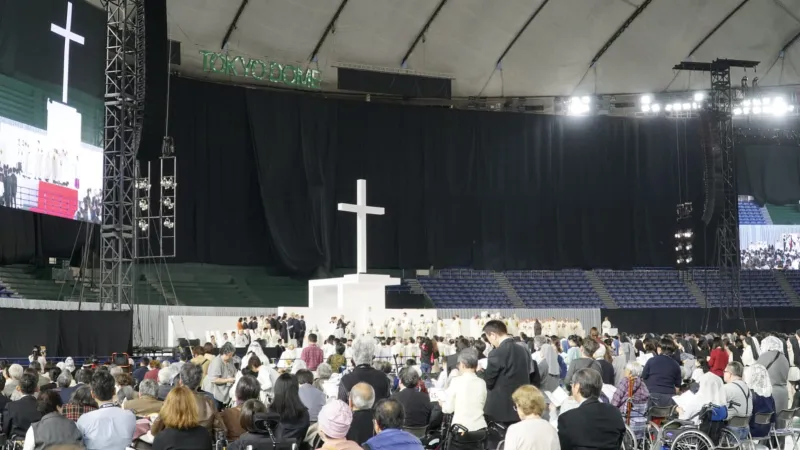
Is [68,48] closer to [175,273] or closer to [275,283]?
[175,273]

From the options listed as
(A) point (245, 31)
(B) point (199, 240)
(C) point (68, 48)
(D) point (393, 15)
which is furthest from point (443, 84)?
(C) point (68, 48)

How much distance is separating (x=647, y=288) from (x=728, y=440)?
30.7m

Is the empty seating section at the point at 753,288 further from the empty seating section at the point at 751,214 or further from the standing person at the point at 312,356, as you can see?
the standing person at the point at 312,356

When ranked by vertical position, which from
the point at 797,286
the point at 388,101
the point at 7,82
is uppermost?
the point at 388,101

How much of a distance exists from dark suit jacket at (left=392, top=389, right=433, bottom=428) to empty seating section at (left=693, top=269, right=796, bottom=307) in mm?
31797

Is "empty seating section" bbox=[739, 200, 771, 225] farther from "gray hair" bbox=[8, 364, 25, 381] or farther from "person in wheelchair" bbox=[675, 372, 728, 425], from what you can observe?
"gray hair" bbox=[8, 364, 25, 381]

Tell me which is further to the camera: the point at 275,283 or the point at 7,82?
the point at 275,283

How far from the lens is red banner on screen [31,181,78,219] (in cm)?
2295

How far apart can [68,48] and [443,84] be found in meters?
15.5

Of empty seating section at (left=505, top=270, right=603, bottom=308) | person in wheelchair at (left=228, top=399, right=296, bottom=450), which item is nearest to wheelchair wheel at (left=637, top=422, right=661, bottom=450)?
person in wheelchair at (left=228, top=399, right=296, bottom=450)

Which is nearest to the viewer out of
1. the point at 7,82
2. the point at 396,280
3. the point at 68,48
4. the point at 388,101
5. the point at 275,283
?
the point at 7,82

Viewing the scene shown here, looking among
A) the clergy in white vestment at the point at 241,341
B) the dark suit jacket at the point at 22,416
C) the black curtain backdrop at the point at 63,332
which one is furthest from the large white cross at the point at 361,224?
the dark suit jacket at the point at 22,416

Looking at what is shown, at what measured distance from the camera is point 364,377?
8.41 metres

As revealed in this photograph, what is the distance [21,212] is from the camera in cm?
2370
